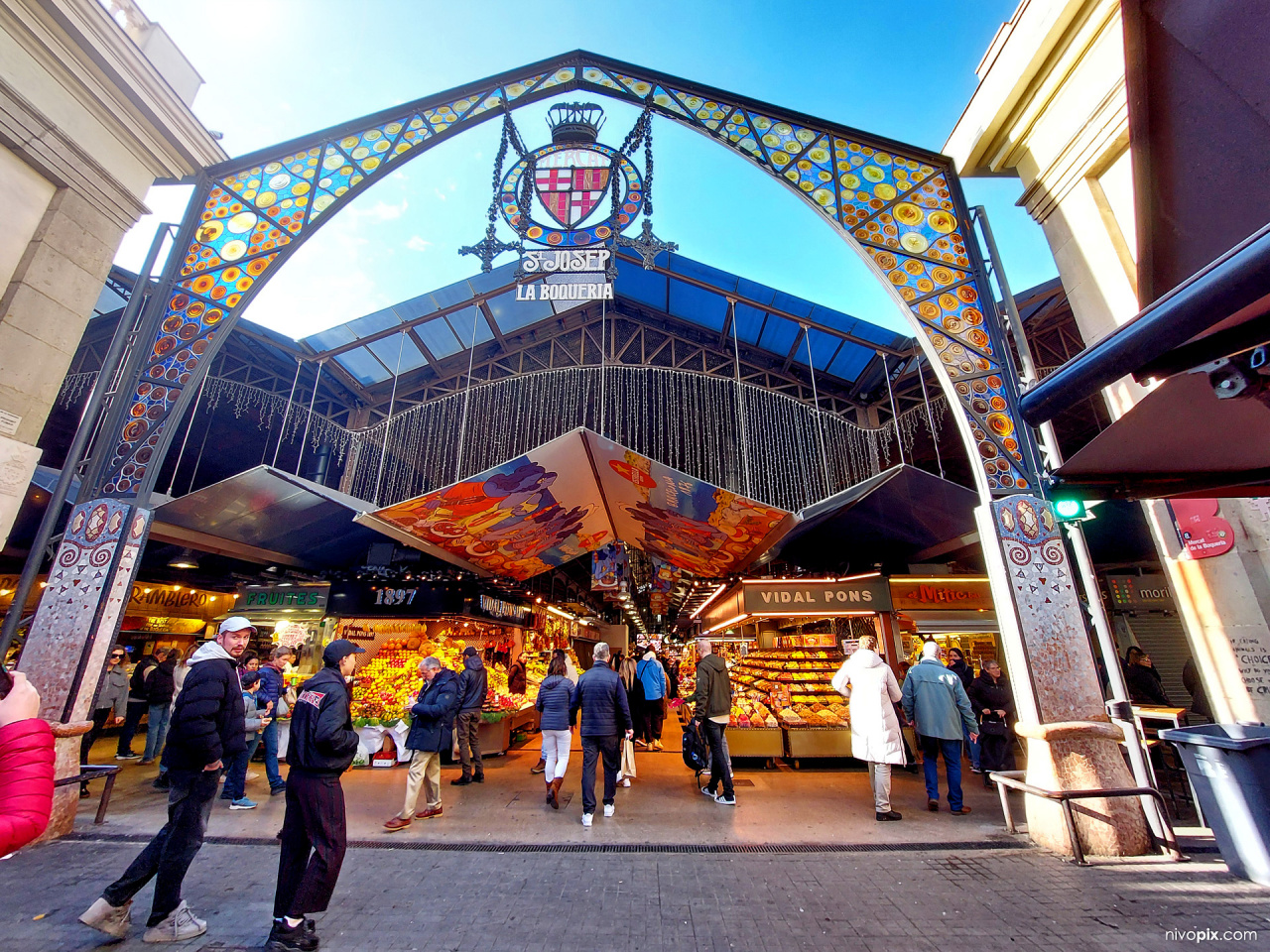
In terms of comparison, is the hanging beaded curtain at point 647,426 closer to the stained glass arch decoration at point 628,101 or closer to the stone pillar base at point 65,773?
the stained glass arch decoration at point 628,101

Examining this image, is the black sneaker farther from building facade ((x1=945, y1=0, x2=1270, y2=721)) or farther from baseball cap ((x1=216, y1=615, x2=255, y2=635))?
building facade ((x1=945, y1=0, x2=1270, y2=721))

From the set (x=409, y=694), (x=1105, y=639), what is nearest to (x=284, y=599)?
(x=409, y=694)

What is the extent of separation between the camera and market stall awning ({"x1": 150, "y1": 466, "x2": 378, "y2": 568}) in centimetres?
620

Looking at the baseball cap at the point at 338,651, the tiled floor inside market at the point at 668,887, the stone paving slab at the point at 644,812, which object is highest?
the baseball cap at the point at 338,651

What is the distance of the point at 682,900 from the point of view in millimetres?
2902

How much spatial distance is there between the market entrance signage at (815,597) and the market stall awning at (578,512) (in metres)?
0.64

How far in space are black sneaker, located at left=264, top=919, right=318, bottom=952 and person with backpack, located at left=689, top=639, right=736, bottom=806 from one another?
3.60 metres

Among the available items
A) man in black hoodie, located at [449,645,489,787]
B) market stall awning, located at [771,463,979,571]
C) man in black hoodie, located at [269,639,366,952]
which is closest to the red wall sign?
market stall awning, located at [771,463,979,571]

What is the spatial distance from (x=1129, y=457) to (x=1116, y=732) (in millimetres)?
2358

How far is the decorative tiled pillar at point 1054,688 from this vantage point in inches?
140

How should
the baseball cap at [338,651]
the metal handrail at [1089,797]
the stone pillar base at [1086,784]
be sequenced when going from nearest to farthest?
the baseball cap at [338,651] → the metal handrail at [1089,797] → the stone pillar base at [1086,784]

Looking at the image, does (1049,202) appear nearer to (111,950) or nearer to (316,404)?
(111,950)

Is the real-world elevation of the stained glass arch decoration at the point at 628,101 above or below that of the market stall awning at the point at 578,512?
above

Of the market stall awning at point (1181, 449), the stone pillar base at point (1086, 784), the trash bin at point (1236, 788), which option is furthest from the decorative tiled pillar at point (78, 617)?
the trash bin at point (1236, 788)
